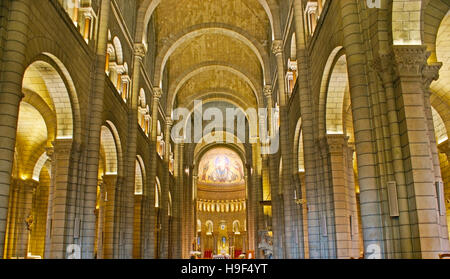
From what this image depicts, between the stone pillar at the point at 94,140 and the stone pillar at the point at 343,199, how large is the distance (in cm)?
924

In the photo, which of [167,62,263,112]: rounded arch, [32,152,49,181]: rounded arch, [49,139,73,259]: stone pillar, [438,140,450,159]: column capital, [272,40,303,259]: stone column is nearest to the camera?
[49,139,73,259]: stone pillar

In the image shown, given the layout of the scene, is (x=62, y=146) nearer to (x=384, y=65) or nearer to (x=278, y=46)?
(x=384, y=65)

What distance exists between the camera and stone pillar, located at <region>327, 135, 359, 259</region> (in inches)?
593

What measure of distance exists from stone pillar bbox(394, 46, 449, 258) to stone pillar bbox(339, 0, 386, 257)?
902 mm

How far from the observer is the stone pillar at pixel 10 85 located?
33.8 feet

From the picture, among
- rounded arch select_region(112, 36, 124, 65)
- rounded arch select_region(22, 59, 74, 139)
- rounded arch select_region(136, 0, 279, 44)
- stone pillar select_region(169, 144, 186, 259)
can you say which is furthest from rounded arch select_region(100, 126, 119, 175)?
stone pillar select_region(169, 144, 186, 259)

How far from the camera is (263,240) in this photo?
32938mm

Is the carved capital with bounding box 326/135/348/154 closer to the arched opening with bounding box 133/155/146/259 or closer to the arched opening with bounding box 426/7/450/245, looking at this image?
the arched opening with bounding box 426/7/450/245

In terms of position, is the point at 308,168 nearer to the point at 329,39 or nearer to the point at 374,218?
the point at 329,39

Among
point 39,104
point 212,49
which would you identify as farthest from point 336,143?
point 212,49

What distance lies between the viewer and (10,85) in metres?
10.8
